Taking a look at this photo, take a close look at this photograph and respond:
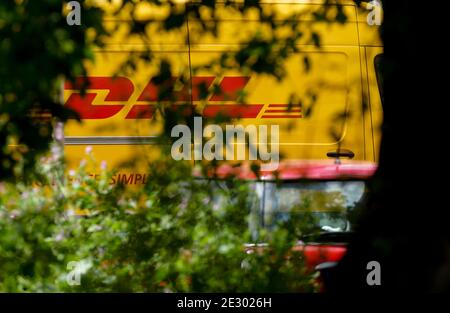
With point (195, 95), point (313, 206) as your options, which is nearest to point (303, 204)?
point (313, 206)

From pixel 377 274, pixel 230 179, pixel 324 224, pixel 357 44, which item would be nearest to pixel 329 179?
pixel 324 224

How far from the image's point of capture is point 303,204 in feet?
16.9

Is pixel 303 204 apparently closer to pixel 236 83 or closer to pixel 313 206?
pixel 313 206

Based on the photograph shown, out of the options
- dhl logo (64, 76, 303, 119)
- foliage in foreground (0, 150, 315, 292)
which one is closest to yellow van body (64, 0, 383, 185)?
dhl logo (64, 76, 303, 119)

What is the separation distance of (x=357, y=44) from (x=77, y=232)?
15.9ft

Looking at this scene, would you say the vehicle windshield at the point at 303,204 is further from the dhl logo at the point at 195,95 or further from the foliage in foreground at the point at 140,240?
the dhl logo at the point at 195,95

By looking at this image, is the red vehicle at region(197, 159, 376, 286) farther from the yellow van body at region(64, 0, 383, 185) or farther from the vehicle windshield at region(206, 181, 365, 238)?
the yellow van body at region(64, 0, 383, 185)

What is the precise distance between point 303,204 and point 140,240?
0.98 meters

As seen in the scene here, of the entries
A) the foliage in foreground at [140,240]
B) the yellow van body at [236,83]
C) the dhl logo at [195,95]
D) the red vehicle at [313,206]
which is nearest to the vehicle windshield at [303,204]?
→ the red vehicle at [313,206]

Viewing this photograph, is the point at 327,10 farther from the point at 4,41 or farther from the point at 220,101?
the point at 4,41

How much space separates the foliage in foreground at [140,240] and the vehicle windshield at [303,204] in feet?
0.40

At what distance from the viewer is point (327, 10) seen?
13.7ft
